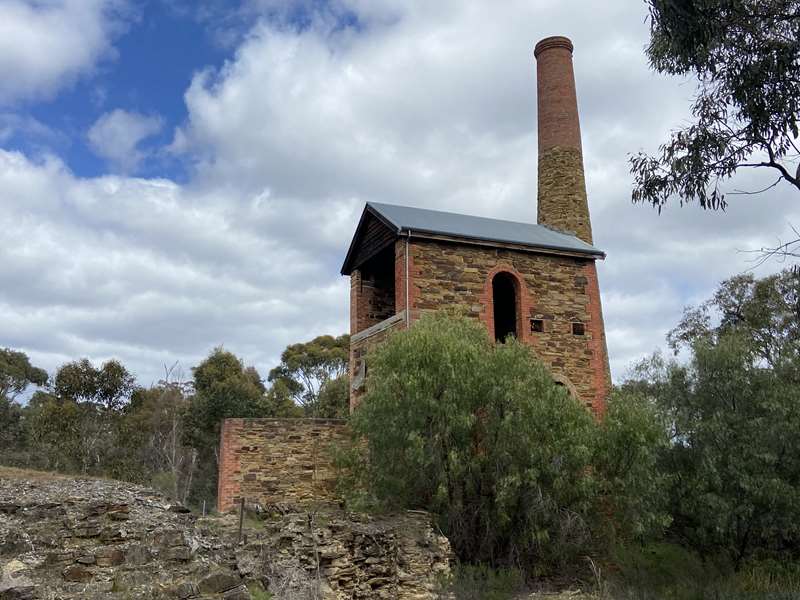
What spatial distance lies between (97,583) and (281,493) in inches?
331

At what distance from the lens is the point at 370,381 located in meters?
15.8

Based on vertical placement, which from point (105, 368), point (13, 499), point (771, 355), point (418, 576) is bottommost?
point (418, 576)

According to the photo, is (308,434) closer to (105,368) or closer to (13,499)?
(13,499)

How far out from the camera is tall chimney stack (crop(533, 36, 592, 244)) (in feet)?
83.5

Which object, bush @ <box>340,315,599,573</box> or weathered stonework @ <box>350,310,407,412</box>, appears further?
weathered stonework @ <box>350,310,407,412</box>

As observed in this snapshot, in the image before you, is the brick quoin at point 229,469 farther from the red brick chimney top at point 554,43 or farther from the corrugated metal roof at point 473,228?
the red brick chimney top at point 554,43

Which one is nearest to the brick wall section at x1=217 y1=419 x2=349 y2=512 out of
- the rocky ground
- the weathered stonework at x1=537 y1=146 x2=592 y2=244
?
the rocky ground

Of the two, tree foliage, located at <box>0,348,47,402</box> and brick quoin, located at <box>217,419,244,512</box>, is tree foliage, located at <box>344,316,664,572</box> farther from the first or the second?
tree foliage, located at <box>0,348,47,402</box>

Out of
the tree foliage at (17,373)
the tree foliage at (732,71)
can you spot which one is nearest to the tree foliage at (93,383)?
the tree foliage at (17,373)

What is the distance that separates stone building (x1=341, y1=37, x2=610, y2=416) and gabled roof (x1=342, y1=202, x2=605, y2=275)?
1.1 inches

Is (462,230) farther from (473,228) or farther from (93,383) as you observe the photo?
(93,383)

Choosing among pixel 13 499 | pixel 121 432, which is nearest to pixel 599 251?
pixel 13 499

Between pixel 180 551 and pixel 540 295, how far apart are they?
37.9 feet

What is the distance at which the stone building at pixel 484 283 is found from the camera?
1834 centimetres
